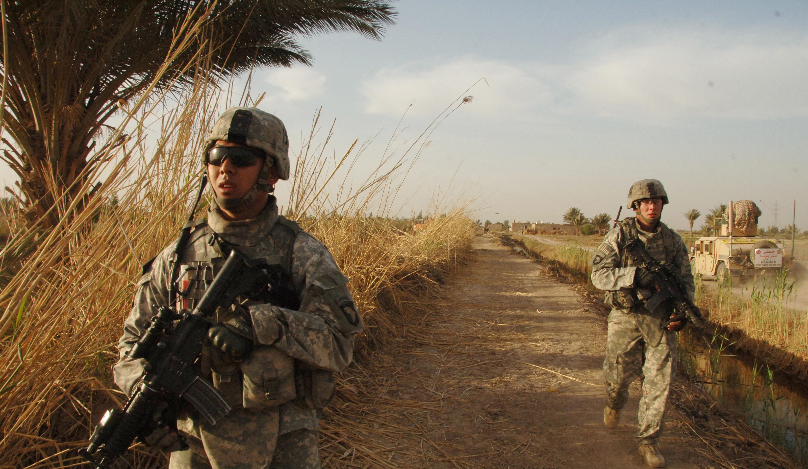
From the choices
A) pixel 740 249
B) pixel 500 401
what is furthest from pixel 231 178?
pixel 740 249

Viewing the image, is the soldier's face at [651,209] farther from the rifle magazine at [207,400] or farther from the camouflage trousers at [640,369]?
the rifle magazine at [207,400]

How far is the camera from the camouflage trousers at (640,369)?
110 inches

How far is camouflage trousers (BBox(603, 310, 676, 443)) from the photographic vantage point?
2.78 metres

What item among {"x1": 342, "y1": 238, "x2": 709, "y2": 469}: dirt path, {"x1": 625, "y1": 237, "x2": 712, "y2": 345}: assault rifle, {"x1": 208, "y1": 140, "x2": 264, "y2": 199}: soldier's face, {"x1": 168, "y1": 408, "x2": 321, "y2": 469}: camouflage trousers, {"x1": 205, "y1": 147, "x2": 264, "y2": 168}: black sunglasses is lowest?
{"x1": 342, "y1": 238, "x2": 709, "y2": 469}: dirt path

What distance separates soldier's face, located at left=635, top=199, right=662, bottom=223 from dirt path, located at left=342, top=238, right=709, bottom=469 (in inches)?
54.9

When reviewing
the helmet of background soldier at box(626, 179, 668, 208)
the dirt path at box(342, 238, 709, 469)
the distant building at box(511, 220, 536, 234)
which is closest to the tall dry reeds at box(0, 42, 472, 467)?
the dirt path at box(342, 238, 709, 469)

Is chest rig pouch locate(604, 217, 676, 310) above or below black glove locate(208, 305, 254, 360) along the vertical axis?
above

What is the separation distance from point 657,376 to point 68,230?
10.0 ft

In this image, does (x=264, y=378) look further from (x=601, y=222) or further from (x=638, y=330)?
(x=601, y=222)

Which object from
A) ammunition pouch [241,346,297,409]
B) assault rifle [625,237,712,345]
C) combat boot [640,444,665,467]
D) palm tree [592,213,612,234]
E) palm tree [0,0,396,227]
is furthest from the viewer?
palm tree [592,213,612,234]

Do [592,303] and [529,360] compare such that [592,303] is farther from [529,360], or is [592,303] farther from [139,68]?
[139,68]

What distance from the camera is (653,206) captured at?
10.4 feet

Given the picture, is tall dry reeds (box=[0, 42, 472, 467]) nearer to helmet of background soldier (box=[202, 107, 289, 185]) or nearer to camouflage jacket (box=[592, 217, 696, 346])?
helmet of background soldier (box=[202, 107, 289, 185])

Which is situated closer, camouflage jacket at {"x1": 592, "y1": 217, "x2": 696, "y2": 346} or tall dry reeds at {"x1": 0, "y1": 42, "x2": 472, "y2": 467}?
tall dry reeds at {"x1": 0, "y1": 42, "x2": 472, "y2": 467}
